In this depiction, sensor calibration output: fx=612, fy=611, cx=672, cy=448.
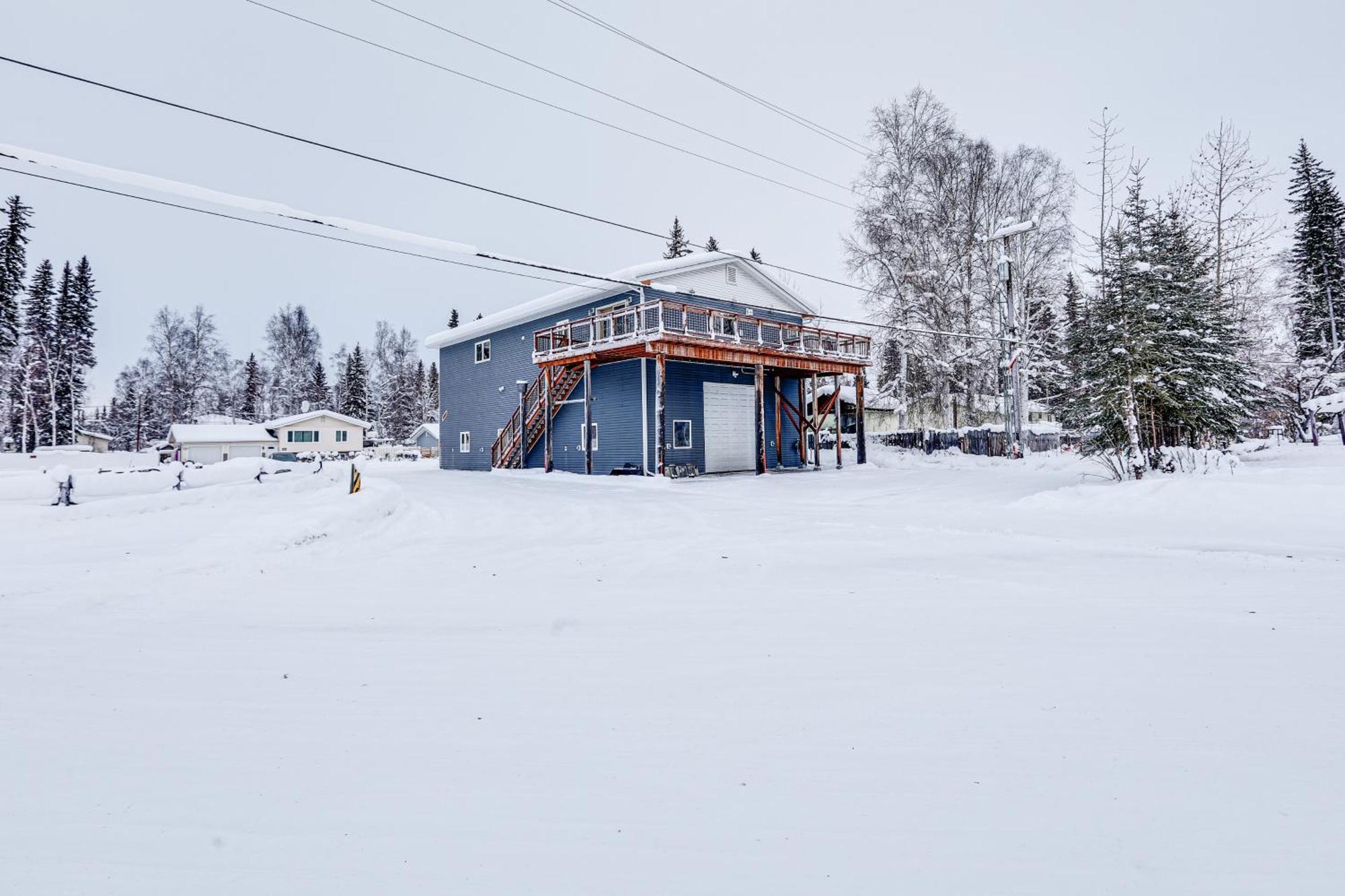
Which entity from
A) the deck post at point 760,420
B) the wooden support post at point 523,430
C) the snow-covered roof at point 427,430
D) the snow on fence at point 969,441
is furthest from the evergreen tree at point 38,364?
the snow on fence at point 969,441

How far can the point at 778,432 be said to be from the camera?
22969mm

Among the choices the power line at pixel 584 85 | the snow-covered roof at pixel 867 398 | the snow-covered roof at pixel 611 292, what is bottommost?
the snow-covered roof at pixel 867 398

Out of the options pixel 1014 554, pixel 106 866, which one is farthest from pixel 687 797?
pixel 1014 554

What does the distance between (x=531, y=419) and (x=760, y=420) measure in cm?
854

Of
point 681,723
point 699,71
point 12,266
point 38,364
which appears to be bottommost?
point 681,723

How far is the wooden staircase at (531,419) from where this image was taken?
21469 mm

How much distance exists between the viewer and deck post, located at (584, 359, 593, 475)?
19797mm

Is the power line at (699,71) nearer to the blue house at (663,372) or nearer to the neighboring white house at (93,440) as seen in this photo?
the blue house at (663,372)

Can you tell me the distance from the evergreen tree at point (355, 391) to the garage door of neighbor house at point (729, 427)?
4801 centimetres

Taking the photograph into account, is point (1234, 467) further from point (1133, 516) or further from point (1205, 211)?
point (1205, 211)

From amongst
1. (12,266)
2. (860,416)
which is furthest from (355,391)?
(860,416)

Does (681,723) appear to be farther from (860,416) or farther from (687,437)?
(860,416)

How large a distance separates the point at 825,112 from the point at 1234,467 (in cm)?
2235

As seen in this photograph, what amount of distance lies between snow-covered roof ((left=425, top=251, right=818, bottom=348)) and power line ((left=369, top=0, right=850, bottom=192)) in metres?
3.49
